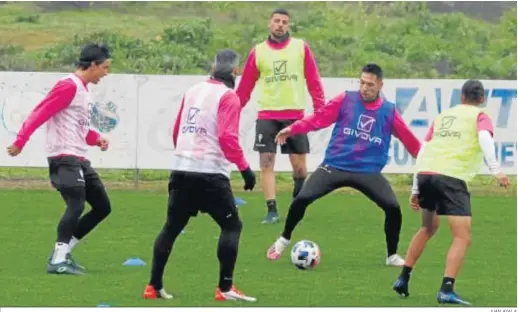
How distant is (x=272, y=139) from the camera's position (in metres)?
15.2

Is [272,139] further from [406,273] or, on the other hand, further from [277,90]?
[406,273]

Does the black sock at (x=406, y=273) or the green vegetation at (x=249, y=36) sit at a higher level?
the green vegetation at (x=249, y=36)

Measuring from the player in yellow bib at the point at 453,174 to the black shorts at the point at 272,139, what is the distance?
4.35 m

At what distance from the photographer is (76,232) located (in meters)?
12.4

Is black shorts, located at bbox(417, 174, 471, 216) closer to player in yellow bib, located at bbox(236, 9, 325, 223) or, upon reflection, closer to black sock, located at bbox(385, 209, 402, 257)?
black sock, located at bbox(385, 209, 402, 257)

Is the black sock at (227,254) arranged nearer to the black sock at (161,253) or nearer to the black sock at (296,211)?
the black sock at (161,253)

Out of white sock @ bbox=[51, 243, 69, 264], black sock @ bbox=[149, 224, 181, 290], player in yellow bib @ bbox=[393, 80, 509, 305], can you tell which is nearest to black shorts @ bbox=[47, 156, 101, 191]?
white sock @ bbox=[51, 243, 69, 264]

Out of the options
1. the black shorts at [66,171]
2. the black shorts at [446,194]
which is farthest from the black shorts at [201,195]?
the black shorts at [66,171]

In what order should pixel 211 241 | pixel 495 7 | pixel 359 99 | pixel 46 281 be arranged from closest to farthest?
pixel 46 281 → pixel 359 99 → pixel 211 241 → pixel 495 7

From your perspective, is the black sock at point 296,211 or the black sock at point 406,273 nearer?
the black sock at point 406,273

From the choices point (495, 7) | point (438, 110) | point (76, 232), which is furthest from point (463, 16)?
point (76, 232)

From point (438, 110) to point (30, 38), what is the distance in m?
11.3

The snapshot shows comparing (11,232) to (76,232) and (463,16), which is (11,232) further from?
(463,16)

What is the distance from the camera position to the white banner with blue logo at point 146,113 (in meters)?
19.3
